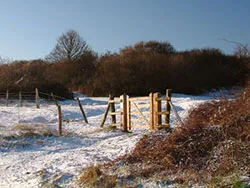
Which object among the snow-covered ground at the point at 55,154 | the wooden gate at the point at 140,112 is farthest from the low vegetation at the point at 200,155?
the wooden gate at the point at 140,112

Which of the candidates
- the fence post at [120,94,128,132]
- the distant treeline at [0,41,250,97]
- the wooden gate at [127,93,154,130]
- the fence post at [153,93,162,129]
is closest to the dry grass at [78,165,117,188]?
the fence post at [153,93,162,129]

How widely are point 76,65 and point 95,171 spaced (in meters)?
41.7

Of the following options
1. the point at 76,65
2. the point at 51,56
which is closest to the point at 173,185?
the point at 76,65

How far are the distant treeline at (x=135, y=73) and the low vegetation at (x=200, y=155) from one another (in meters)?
27.4

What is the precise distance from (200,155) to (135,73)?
112 ft

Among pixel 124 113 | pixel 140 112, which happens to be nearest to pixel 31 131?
pixel 124 113

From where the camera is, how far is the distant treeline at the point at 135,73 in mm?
38219

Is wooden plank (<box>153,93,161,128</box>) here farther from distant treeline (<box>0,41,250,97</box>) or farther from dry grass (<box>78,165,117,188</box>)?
distant treeline (<box>0,41,250,97</box>)

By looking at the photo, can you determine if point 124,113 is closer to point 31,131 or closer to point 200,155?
point 31,131

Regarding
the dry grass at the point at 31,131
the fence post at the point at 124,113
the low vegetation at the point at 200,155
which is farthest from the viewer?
the fence post at the point at 124,113

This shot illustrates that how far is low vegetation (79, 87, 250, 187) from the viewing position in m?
6.17

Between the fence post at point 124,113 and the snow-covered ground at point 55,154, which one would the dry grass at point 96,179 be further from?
the fence post at point 124,113

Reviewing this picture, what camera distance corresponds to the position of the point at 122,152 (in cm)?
923

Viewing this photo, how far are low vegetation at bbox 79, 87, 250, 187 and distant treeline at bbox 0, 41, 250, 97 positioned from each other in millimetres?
27440
